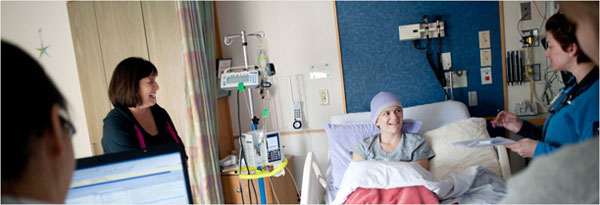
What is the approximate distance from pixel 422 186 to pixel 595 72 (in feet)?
3.23

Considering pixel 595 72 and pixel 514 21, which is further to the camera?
pixel 514 21

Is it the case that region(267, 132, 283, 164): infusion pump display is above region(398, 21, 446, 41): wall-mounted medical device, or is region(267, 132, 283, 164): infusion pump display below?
below

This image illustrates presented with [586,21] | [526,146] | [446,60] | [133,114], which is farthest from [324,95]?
[586,21]

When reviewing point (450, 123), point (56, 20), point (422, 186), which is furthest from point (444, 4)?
point (56, 20)

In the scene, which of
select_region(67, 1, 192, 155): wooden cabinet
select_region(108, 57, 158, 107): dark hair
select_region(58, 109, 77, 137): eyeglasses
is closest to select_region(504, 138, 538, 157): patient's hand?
select_region(58, 109, 77, 137): eyeglasses

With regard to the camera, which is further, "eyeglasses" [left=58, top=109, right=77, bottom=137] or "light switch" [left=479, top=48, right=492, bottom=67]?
"light switch" [left=479, top=48, right=492, bottom=67]

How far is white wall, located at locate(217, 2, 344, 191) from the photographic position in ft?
8.69

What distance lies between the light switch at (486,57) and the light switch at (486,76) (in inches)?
1.4

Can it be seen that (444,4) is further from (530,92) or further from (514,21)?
(530,92)

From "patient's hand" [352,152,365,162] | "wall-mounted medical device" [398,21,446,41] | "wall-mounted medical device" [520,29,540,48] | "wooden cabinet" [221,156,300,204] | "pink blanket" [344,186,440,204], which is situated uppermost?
"wall-mounted medical device" [398,21,446,41]

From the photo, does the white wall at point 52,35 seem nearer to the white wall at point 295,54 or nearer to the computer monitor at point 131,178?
the white wall at point 295,54

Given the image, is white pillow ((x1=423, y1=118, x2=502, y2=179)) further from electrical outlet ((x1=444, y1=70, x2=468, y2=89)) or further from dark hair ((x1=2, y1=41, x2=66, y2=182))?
dark hair ((x1=2, y1=41, x2=66, y2=182))

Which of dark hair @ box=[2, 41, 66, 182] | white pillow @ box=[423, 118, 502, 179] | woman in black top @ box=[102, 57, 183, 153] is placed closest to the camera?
dark hair @ box=[2, 41, 66, 182]

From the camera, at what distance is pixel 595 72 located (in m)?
0.81
